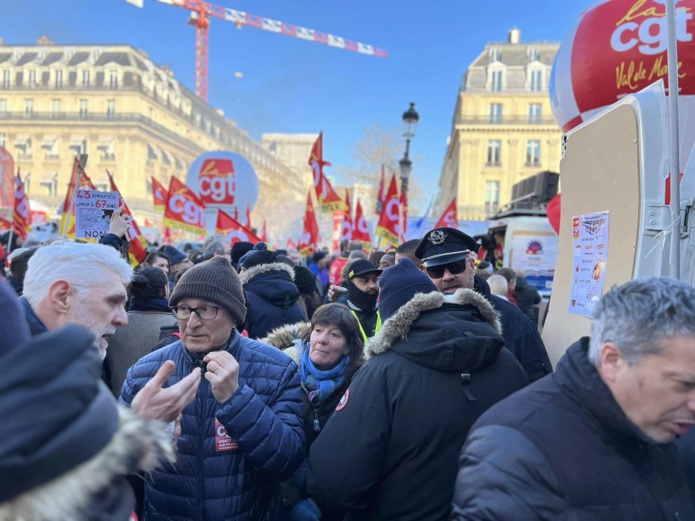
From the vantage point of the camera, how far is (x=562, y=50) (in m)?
5.54

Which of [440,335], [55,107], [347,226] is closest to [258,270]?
[440,335]

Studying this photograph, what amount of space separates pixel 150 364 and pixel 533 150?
5146cm

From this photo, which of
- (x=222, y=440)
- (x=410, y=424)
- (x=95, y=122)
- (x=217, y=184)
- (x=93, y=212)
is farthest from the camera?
(x=95, y=122)

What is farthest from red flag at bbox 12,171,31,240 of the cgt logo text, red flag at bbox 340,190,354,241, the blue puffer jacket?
the cgt logo text

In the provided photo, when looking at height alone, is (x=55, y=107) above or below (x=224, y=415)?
above

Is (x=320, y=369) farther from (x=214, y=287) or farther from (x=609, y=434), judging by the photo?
(x=609, y=434)

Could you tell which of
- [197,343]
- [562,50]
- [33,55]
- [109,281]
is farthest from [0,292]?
[33,55]

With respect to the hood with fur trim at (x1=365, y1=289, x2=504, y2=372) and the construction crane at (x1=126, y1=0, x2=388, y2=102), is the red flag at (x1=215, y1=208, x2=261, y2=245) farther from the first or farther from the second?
the construction crane at (x1=126, y1=0, x2=388, y2=102)

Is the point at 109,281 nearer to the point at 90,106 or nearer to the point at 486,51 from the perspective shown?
the point at 486,51

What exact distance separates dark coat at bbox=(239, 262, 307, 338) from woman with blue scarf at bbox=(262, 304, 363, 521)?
116 cm

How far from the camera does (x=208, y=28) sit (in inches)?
4016

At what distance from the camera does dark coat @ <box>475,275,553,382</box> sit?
129 inches

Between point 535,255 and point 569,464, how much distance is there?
10.8 metres

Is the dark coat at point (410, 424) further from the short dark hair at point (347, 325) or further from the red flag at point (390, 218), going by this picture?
the red flag at point (390, 218)
